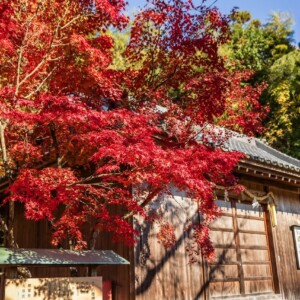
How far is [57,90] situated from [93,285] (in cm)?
→ 380

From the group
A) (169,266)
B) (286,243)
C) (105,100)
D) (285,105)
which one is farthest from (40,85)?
(285,105)

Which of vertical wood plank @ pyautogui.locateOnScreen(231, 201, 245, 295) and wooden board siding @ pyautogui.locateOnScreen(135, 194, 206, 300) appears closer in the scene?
wooden board siding @ pyautogui.locateOnScreen(135, 194, 206, 300)

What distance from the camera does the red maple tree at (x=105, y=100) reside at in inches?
228

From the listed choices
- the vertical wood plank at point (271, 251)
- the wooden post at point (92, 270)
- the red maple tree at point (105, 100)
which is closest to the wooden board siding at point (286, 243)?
the vertical wood plank at point (271, 251)

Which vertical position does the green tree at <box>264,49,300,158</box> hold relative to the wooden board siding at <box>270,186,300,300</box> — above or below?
above

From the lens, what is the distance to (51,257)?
4855 mm

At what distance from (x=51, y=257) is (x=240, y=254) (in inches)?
232

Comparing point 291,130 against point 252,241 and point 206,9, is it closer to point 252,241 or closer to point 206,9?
point 252,241

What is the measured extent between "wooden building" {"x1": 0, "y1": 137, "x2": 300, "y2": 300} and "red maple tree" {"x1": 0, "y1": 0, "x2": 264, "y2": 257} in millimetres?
937

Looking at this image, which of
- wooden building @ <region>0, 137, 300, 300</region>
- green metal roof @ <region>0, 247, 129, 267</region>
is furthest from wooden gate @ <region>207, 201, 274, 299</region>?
green metal roof @ <region>0, 247, 129, 267</region>

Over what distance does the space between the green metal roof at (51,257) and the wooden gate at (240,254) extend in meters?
3.87

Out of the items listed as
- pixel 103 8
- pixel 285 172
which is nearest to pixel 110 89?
pixel 103 8

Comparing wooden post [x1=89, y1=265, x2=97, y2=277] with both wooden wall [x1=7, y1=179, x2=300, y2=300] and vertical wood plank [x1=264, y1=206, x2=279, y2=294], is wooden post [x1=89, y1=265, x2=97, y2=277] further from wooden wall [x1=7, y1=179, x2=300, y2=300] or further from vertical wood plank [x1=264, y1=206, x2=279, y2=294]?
vertical wood plank [x1=264, y1=206, x2=279, y2=294]

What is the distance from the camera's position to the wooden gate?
871 cm
